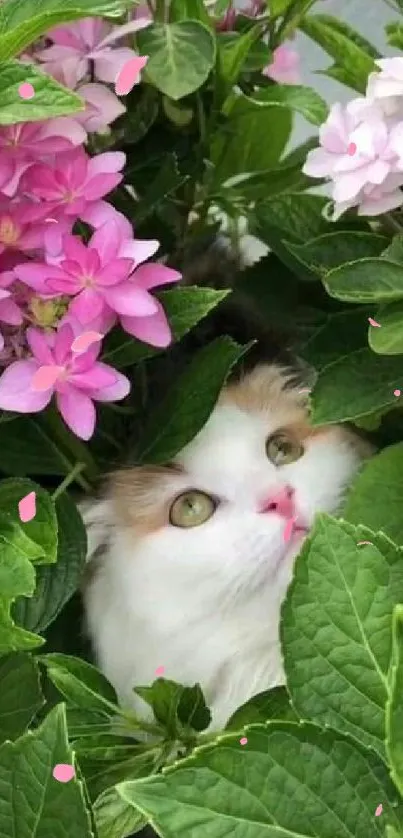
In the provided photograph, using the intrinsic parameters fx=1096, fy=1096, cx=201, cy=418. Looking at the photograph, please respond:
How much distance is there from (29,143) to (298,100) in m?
0.16

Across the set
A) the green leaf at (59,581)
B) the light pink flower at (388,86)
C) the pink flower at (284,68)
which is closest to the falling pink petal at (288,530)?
the green leaf at (59,581)

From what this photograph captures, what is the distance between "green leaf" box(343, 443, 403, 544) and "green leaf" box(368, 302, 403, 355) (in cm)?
5

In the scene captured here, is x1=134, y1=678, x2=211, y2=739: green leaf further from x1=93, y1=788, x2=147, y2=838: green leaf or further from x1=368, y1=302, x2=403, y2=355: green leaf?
x1=368, y1=302, x2=403, y2=355: green leaf

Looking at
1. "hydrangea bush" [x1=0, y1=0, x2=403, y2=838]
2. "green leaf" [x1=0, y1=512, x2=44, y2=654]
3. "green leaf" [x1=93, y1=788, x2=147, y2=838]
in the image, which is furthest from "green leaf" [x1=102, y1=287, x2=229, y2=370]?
"green leaf" [x1=93, y1=788, x2=147, y2=838]

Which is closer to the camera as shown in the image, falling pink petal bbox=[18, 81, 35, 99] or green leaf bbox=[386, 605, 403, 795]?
green leaf bbox=[386, 605, 403, 795]

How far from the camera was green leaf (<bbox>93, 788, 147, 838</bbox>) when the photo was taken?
18.0 inches

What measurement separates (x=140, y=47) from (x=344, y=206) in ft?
0.43

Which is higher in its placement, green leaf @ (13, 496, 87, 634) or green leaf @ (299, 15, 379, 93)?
green leaf @ (299, 15, 379, 93)

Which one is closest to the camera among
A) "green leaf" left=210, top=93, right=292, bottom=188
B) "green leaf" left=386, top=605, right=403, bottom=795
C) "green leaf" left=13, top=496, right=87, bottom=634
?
"green leaf" left=386, top=605, right=403, bottom=795

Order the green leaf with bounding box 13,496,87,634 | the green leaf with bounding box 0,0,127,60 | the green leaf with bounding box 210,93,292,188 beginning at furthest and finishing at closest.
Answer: the green leaf with bounding box 210,93,292,188, the green leaf with bounding box 13,496,87,634, the green leaf with bounding box 0,0,127,60

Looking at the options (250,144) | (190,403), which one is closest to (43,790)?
(190,403)

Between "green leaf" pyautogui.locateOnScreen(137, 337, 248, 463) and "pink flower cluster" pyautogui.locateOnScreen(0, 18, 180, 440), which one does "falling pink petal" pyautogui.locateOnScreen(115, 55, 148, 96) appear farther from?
"green leaf" pyautogui.locateOnScreen(137, 337, 248, 463)

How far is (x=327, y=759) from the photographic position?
0.36 m

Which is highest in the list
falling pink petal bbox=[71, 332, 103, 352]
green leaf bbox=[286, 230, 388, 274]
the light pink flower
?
the light pink flower
